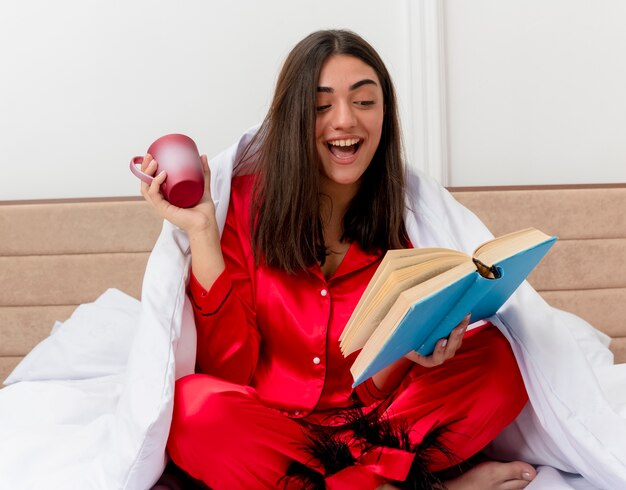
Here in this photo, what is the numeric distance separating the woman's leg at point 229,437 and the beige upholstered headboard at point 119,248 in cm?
102

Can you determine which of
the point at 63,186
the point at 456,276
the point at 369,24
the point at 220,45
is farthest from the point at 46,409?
the point at 369,24

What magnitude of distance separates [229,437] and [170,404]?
4.6 inches

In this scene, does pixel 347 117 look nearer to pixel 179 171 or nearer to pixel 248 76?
pixel 179 171

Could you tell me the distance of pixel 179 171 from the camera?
58.1 inches

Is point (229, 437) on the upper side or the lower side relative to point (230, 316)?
lower

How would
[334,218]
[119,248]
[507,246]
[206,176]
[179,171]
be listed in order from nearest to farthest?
1. [507,246]
2. [179,171]
3. [206,176]
4. [334,218]
5. [119,248]

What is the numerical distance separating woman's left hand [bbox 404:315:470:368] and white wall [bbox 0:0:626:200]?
3.80ft

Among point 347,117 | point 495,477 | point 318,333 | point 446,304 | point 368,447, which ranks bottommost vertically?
point 495,477

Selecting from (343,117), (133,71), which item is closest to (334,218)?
(343,117)

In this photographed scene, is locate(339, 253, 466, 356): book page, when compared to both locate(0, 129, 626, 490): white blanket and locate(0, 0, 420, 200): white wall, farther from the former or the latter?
locate(0, 0, 420, 200): white wall

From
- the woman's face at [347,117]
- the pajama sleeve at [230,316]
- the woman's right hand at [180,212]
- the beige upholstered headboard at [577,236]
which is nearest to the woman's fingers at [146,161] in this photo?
the woman's right hand at [180,212]

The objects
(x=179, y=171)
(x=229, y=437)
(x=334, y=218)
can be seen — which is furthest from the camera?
Answer: (x=334, y=218)

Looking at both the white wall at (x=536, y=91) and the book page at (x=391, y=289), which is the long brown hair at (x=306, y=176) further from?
the white wall at (x=536, y=91)

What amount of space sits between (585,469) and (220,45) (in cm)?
158
